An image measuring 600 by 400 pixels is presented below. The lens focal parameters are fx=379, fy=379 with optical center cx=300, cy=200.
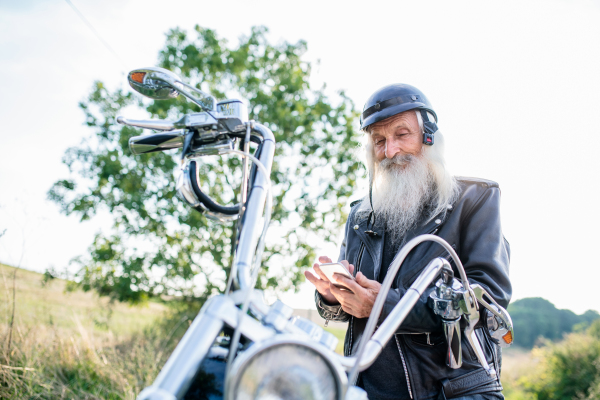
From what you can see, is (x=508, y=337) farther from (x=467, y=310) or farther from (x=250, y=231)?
(x=250, y=231)

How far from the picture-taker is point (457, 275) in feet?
5.59

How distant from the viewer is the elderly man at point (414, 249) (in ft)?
5.08

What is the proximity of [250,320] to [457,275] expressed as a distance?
121cm

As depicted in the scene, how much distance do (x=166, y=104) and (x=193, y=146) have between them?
8821 millimetres

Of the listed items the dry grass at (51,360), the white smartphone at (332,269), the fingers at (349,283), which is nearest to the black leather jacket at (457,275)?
the fingers at (349,283)

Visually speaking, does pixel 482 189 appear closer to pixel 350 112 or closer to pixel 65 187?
pixel 350 112

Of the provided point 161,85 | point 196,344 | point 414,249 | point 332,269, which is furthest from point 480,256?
point 161,85

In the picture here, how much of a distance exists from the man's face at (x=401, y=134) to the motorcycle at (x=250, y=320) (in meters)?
1.05

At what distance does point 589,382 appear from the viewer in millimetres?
10484

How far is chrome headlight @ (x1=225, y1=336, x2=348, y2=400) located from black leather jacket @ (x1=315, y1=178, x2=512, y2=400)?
30.6 inches

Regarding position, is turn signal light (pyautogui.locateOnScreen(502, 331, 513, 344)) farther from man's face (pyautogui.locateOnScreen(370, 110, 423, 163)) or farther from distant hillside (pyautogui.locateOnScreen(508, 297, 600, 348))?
distant hillside (pyautogui.locateOnScreen(508, 297, 600, 348))

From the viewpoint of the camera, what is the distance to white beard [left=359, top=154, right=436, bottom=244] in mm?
2086

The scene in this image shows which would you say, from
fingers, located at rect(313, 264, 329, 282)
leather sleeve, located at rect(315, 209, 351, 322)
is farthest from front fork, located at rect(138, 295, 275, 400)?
leather sleeve, located at rect(315, 209, 351, 322)

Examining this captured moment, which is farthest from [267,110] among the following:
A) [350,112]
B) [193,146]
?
[193,146]
